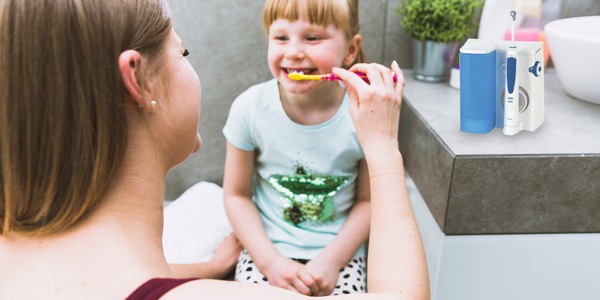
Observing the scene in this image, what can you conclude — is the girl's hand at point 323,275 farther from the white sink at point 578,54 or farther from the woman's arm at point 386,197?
the white sink at point 578,54

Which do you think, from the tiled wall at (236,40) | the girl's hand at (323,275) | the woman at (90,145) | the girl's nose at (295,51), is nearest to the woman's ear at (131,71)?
the woman at (90,145)

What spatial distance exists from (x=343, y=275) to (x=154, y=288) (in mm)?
663

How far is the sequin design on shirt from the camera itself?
4.01 feet

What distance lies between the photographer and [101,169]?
585 millimetres

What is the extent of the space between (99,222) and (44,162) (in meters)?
0.09

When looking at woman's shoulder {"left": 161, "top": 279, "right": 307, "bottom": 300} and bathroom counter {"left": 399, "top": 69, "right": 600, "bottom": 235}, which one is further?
bathroom counter {"left": 399, "top": 69, "right": 600, "bottom": 235}

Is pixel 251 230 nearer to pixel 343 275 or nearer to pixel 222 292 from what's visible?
pixel 343 275

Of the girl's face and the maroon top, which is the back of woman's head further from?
the girl's face

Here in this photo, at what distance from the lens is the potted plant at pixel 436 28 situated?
129 cm

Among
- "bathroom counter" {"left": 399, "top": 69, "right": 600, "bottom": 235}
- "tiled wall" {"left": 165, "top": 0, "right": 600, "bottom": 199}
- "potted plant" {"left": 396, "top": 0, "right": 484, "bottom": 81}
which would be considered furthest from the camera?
"tiled wall" {"left": 165, "top": 0, "right": 600, "bottom": 199}

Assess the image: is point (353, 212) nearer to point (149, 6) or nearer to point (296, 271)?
point (296, 271)

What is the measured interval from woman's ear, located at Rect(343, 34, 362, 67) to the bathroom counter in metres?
0.23

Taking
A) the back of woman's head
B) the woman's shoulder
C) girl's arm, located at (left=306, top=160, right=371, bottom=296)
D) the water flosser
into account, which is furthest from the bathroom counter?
the back of woman's head

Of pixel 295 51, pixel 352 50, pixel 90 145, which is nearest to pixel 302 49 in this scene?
pixel 295 51
